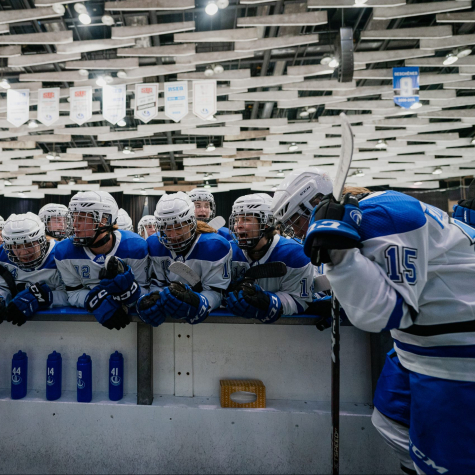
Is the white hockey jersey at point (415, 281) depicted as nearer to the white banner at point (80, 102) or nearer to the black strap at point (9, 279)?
the black strap at point (9, 279)

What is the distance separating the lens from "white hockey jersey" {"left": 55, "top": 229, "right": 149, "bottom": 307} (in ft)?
7.59

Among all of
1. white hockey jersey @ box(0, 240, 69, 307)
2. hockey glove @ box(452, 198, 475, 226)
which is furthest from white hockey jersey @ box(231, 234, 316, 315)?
white hockey jersey @ box(0, 240, 69, 307)

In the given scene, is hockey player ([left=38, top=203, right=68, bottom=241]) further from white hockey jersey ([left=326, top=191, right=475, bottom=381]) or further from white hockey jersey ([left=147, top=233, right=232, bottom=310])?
white hockey jersey ([left=326, top=191, right=475, bottom=381])

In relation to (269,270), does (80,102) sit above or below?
above

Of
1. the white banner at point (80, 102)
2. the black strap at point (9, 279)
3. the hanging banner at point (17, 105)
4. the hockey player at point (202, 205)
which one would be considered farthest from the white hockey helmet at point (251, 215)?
the hanging banner at point (17, 105)

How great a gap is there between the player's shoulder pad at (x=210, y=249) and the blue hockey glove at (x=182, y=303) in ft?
1.34

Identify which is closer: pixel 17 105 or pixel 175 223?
pixel 175 223

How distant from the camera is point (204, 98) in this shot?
498cm

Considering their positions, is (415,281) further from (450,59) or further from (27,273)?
(450,59)

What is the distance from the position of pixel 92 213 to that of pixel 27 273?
65 centimetres

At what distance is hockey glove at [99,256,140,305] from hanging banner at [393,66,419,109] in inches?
183

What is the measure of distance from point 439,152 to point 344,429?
29.6 ft

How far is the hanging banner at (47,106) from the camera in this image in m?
5.06

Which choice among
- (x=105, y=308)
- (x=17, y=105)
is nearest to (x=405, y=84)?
(x=105, y=308)
